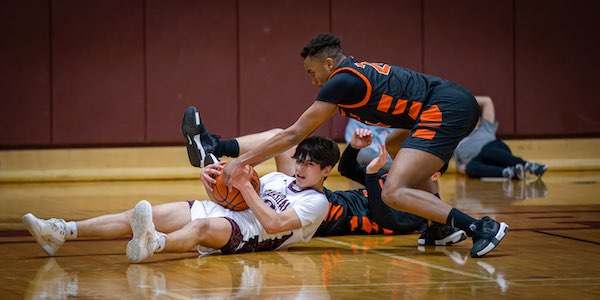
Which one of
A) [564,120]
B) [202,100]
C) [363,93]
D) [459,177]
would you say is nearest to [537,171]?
[459,177]

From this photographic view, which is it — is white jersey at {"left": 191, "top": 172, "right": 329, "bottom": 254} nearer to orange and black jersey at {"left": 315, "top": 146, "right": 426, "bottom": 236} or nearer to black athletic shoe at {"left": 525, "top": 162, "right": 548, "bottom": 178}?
orange and black jersey at {"left": 315, "top": 146, "right": 426, "bottom": 236}

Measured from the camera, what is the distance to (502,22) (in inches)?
422

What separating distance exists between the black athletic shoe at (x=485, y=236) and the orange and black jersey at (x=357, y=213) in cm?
74

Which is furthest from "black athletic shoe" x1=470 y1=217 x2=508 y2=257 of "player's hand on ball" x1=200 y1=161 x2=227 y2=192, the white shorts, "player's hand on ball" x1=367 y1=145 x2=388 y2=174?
"player's hand on ball" x1=200 y1=161 x2=227 y2=192

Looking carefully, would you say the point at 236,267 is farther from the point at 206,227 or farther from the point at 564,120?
the point at 564,120

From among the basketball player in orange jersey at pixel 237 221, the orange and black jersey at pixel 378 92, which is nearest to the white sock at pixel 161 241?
the basketball player in orange jersey at pixel 237 221

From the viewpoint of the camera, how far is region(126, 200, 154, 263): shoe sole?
13.3 ft

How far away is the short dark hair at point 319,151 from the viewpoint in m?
4.61

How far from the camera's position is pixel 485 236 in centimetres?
448

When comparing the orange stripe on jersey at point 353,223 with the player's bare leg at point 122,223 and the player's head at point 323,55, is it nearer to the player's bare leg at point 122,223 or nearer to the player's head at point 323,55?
the player's head at point 323,55

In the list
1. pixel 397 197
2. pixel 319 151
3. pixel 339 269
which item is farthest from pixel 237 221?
pixel 397 197

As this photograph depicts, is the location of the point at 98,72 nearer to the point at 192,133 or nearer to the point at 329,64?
the point at 192,133

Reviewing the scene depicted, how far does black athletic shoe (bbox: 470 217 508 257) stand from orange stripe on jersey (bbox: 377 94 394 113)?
705 mm

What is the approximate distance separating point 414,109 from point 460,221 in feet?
2.05
